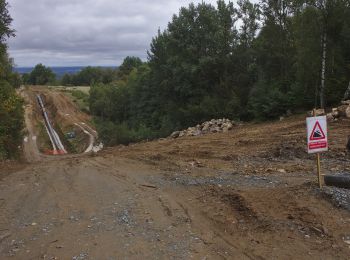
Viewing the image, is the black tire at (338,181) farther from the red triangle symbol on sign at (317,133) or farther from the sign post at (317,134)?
the red triangle symbol on sign at (317,133)

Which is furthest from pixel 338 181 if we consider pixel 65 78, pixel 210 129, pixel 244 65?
pixel 65 78

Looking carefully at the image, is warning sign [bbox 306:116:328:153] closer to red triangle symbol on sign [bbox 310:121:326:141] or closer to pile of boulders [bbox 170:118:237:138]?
red triangle symbol on sign [bbox 310:121:326:141]

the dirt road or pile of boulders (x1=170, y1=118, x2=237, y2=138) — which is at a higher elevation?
the dirt road

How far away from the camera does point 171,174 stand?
12094mm

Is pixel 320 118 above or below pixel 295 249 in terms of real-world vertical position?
above

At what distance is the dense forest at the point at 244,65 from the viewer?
27.1 m

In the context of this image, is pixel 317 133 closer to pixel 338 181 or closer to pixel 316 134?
pixel 316 134

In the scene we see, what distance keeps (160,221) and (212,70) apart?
35.9m

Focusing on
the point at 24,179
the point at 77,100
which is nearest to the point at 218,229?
the point at 24,179

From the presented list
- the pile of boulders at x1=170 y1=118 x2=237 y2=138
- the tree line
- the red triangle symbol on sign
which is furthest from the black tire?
the tree line

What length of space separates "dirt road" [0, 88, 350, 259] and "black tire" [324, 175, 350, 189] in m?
0.40

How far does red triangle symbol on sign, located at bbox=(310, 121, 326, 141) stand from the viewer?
812 centimetres

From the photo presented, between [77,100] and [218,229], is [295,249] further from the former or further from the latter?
[77,100]

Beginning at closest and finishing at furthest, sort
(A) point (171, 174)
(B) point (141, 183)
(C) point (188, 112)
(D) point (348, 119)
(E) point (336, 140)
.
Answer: (B) point (141, 183), (A) point (171, 174), (E) point (336, 140), (D) point (348, 119), (C) point (188, 112)
